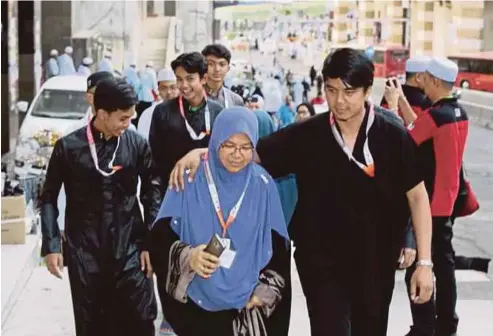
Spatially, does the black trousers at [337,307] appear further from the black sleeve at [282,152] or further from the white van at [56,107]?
the white van at [56,107]

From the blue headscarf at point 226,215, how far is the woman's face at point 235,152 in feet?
0.07

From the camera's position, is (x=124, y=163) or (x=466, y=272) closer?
(x=124, y=163)

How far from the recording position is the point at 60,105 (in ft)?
53.1

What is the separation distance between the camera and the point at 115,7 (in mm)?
32562

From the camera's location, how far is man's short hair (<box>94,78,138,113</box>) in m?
4.64

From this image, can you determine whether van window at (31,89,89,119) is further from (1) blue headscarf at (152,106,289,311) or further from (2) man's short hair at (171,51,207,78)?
(1) blue headscarf at (152,106,289,311)

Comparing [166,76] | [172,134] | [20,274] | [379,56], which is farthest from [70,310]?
[379,56]

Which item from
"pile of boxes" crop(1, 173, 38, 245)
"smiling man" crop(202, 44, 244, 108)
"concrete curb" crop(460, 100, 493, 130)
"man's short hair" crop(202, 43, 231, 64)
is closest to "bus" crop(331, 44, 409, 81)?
"concrete curb" crop(460, 100, 493, 130)

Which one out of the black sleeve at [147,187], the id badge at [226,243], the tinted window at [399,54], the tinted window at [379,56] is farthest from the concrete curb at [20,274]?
the tinted window at [379,56]

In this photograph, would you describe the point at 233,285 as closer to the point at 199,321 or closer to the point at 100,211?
the point at 199,321

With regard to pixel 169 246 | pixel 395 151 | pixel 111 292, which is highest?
pixel 395 151

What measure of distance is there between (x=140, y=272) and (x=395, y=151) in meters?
1.36

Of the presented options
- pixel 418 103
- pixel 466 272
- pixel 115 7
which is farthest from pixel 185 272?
pixel 115 7

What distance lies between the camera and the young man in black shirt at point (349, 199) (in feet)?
13.4
